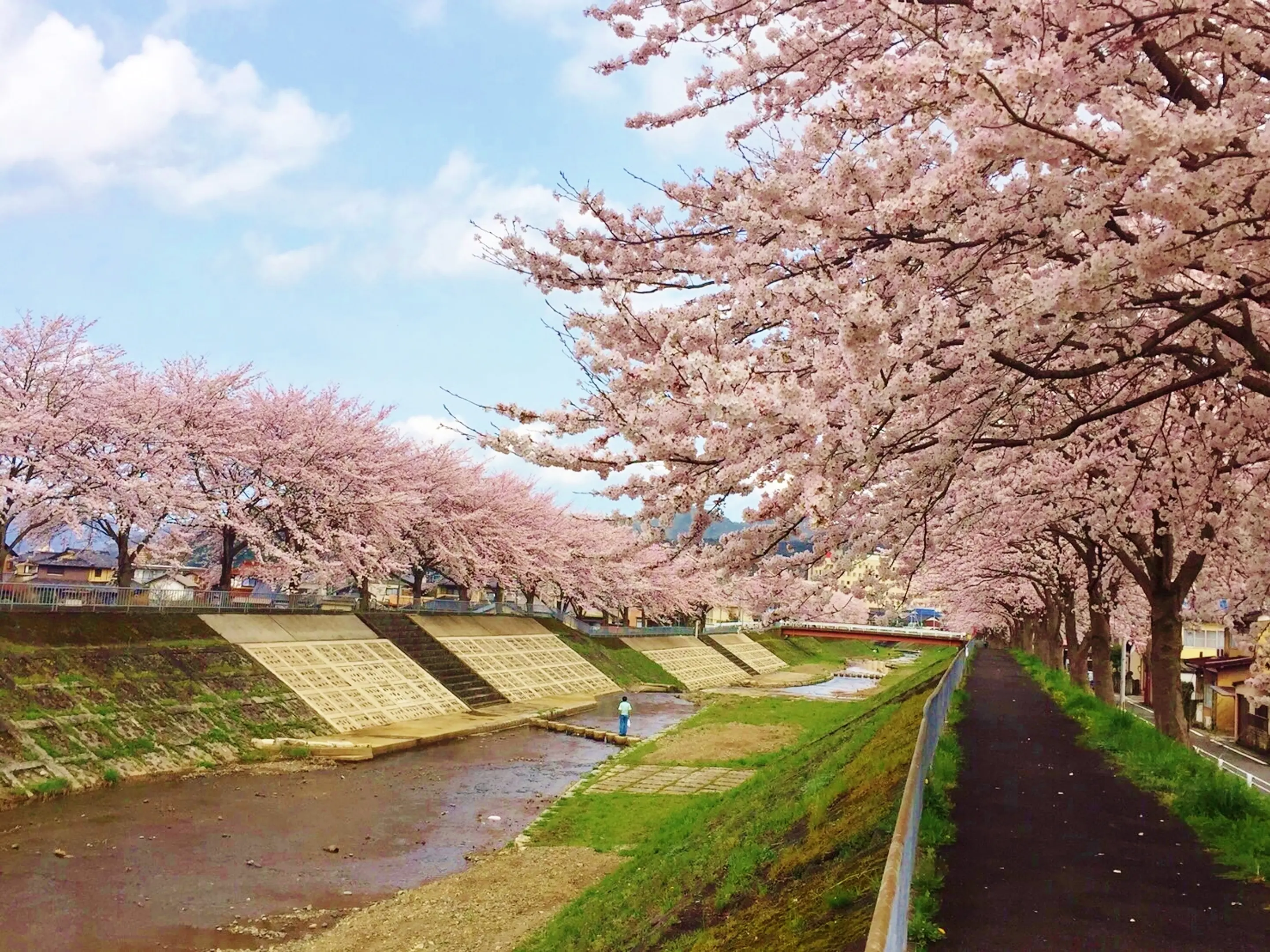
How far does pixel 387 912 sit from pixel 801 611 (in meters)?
7.44

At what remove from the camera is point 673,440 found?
24.4 feet

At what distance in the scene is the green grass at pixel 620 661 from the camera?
171 ft

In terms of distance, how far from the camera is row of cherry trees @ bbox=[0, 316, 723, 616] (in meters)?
27.1

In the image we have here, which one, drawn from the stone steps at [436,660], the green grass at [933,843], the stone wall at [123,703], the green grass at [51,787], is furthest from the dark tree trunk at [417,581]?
the green grass at [933,843]

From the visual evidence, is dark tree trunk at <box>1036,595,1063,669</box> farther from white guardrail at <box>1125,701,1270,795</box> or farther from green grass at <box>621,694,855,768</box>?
green grass at <box>621,694,855,768</box>

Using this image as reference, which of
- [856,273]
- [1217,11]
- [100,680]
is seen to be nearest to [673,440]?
[856,273]

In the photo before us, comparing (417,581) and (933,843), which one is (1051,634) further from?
(933,843)

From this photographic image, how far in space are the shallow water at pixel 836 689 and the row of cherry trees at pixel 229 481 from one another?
1736cm

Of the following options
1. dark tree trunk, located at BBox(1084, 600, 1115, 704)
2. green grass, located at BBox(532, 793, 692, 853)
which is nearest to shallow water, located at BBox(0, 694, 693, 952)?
green grass, located at BBox(532, 793, 692, 853)

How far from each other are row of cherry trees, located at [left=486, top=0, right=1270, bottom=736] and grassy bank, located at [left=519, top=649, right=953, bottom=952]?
2.94 m

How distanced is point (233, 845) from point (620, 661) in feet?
128

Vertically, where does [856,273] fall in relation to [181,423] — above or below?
below

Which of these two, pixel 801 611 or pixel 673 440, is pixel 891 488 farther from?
pixel 801 611

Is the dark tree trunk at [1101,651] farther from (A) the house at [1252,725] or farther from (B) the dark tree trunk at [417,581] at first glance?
(B) the dark tree trunk at [417,581]
